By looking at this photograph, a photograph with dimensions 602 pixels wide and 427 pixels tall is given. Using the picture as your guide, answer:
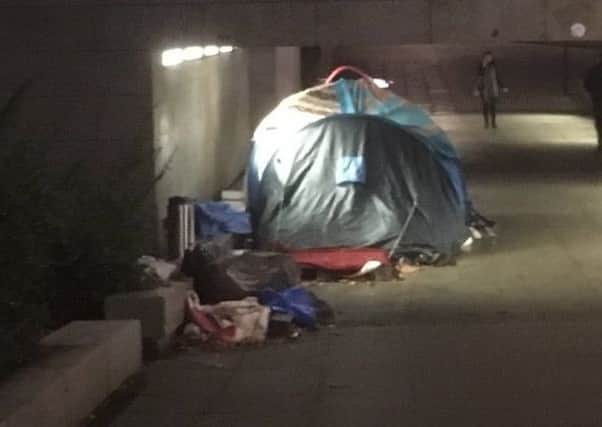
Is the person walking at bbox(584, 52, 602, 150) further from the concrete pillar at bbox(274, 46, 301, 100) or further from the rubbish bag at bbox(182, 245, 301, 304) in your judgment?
the rubbish bag at bbox(182, 245, 301, 304)

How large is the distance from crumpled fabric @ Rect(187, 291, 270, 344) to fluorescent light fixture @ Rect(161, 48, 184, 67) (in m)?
3.94

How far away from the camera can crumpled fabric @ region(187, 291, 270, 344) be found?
453 inches

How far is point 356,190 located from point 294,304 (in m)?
3.71

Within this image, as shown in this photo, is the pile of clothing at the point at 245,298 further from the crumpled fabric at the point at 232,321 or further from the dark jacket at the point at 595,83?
the dark jacket at the point at 595,83

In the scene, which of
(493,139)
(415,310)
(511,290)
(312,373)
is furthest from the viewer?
(493,139)

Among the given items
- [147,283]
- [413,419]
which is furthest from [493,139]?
[413,419]

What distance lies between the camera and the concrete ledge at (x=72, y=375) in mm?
7465

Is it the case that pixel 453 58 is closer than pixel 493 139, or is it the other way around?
pixel 493 139

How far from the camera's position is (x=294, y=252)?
15.5 meters

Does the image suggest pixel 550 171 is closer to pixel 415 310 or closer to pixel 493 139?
pixel 493 139

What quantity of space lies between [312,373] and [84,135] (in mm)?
5113

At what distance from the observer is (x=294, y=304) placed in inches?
486

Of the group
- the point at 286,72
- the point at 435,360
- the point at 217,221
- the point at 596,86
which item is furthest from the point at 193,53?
the point at 286,72

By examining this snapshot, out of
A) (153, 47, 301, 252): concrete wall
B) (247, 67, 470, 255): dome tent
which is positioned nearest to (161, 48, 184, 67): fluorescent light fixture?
(153, 47, 301, 252): concrete wall
